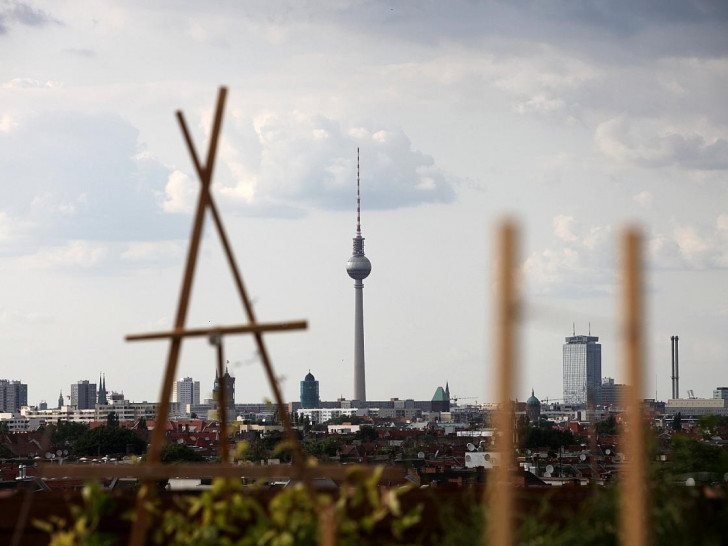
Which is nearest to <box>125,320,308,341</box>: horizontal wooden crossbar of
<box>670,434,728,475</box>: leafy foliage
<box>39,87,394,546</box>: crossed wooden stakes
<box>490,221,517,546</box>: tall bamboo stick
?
<box>39,87,394,546</box>: crossed wooden stakes

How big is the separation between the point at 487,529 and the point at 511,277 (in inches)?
52.9

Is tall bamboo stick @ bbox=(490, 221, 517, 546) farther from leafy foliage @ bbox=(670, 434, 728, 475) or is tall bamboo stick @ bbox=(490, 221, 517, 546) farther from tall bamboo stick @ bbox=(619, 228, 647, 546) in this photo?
leafy foliage @ bbox=(670, 434, 728, 475)

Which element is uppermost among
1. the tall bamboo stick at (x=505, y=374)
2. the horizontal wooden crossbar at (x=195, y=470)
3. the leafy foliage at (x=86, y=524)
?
the tall bamboo stick at (x=505, y=374)

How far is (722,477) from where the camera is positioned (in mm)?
9078

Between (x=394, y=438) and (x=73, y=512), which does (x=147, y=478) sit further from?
(x=394, y=438)

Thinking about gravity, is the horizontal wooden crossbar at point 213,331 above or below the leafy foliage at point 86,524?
above

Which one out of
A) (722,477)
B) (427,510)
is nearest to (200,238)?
(427,510)

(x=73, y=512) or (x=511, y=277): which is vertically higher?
(x=511, y=277)

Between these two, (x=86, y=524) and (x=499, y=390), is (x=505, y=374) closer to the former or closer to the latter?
(x=499, y=390)

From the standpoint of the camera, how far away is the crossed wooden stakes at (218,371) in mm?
6570

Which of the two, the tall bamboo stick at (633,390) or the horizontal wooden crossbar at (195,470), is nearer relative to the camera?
the tall bamboo stick at (633,390)

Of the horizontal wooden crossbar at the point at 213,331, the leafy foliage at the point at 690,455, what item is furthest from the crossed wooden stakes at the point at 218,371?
the leafy foliage at the point at 690,455

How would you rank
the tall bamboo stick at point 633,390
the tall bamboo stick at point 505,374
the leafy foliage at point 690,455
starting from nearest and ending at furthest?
the tall bamboo stick at point 505,374
the tall bamboo stick at point 633,390
the leafy foliage at point 690,455

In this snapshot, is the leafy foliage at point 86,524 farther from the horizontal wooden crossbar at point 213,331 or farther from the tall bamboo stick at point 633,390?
the tall bamboo stick at point 633,390
